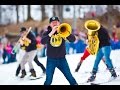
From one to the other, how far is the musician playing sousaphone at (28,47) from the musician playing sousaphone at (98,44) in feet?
2.56

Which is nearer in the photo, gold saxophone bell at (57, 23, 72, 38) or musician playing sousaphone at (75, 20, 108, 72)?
gold saxophone bell at (57, 23, 72, 38)

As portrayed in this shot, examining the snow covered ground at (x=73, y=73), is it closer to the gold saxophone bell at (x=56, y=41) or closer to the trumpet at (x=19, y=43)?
the trumpet at (x=19, y=43)

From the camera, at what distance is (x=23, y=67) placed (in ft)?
17.2

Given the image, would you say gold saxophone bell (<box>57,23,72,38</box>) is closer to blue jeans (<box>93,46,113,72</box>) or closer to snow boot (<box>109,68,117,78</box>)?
blue jeans (<box>93,46,113,72</box>)

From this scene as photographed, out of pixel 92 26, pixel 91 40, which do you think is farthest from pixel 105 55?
pixel 92 26

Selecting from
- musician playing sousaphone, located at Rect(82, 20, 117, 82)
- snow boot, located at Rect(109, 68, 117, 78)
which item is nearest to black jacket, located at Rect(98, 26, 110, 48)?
musician playing sousaphone, located at Rect(82, 20, 117, 82)

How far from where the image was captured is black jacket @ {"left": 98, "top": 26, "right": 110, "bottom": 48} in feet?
16.8

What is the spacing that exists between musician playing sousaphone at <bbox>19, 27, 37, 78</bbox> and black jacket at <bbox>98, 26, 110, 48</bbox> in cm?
92

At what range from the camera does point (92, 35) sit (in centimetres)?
514

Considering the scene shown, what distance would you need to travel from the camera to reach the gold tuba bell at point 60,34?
16.2ft

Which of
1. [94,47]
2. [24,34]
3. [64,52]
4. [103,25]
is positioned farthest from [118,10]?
[24,34]

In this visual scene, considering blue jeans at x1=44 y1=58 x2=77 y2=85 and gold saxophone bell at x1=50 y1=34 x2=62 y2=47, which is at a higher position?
gold saxophone bell at x1=50 y1=34 x2=62 y2=47

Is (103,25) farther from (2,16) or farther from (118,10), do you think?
(2,16)

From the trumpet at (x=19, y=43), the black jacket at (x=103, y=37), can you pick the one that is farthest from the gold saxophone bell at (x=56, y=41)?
the black jacket at (x=103, y=37)
